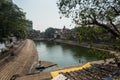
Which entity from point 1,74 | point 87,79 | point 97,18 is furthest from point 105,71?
point 1,74

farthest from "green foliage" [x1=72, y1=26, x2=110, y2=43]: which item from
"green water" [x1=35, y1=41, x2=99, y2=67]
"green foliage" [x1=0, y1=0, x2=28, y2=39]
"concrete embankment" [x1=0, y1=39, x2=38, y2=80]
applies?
"green foliage" [x1=0, y1=0, x2=28, y2=39]

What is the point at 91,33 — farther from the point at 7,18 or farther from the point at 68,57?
the point at 68,57

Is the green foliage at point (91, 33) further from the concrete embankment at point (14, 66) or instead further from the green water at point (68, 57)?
the green water at point (68, 57)

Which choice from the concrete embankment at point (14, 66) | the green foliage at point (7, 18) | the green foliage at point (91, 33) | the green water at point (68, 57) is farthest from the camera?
the green water at point (68, 57)

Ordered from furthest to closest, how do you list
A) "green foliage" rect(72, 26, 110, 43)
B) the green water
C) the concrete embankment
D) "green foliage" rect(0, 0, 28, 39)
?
the green water < "green foliage" rect(0, 0, 28, 39) < the concrete embankment < "green foliage" rect(72, 26, 110, 43)

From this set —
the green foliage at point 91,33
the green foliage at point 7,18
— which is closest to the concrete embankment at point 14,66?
the green foliage at point 7,18

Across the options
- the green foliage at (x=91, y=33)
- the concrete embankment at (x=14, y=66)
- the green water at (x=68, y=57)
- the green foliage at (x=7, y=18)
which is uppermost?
the green foliage at (x=7, y=18)

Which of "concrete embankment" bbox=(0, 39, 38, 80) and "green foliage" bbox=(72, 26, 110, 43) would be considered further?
"concrete embankment" bbox=(0, 39, 38, 80)

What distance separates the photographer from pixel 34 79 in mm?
19188

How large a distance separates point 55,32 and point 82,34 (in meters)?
137

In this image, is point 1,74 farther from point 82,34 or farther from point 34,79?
point 82,34

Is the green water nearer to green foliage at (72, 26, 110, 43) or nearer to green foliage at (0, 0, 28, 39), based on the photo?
green foliage at (0, 0, 28, 39)

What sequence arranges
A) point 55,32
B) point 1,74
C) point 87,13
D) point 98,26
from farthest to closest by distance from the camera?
point 55,32
point 1,74
point 98,26
point 87,13

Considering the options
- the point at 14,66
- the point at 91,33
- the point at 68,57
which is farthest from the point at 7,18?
the point at 91,33
